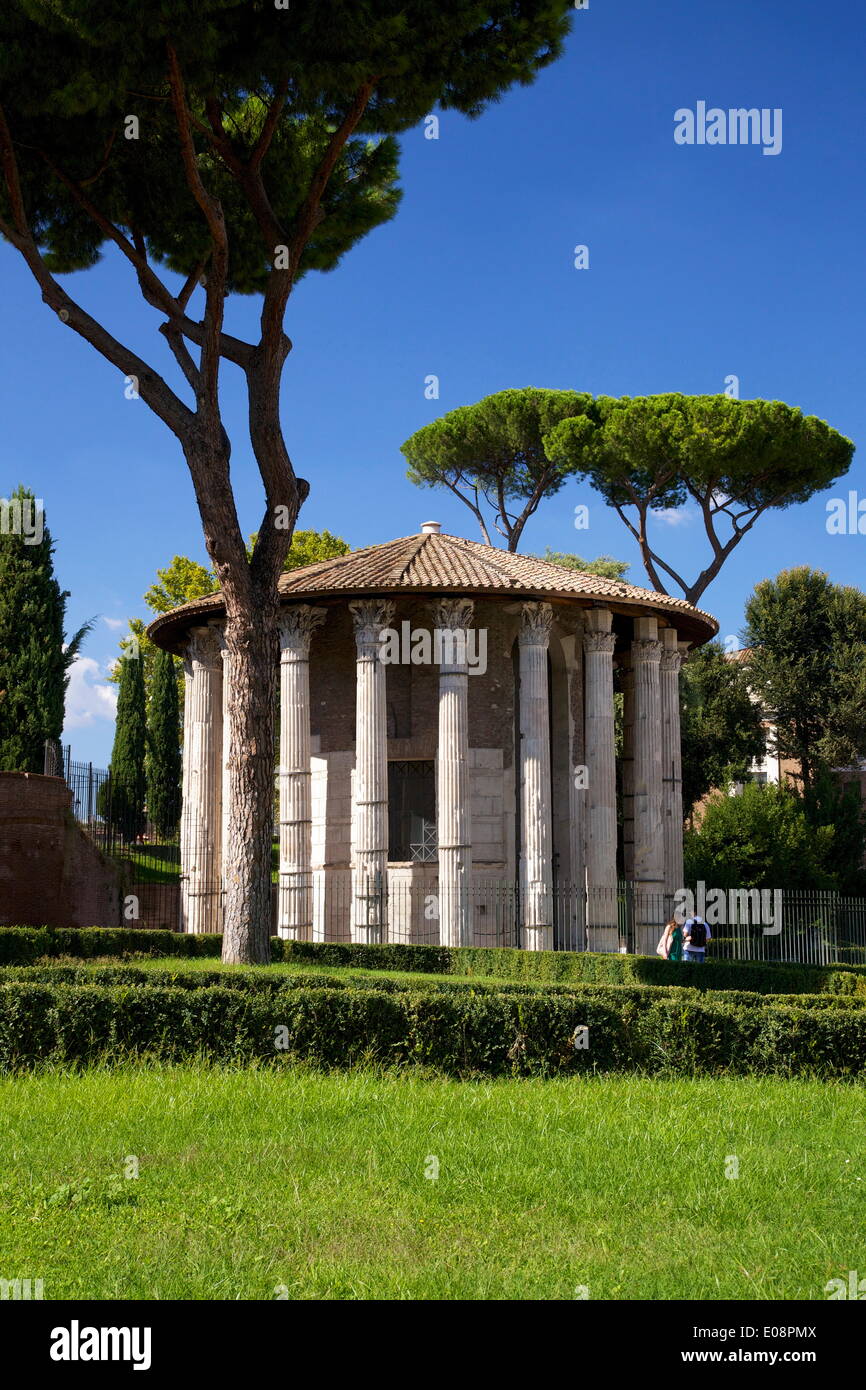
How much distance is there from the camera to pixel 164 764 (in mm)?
32562

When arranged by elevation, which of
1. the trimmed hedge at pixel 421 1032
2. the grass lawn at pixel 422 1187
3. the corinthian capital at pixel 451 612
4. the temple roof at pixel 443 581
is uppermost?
the temple roof at pixel 443 581

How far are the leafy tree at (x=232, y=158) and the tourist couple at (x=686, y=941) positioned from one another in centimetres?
673

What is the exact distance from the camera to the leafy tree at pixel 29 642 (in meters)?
26.2

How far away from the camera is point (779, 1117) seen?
24.3 ft

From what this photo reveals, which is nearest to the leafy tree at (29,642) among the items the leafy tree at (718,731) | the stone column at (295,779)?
the stone column at (295,779)

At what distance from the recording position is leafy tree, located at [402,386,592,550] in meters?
34.7

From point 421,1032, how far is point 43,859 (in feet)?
40.9

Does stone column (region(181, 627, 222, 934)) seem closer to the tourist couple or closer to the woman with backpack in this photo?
the tourist couple

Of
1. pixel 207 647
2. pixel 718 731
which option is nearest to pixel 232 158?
pixel 207 647

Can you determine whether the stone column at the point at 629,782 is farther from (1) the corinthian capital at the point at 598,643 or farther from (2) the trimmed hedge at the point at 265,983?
(2) the trimmed hedge at the point at 265,983

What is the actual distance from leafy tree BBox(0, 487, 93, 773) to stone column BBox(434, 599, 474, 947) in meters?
9.79

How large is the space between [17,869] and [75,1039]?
36.6 feet

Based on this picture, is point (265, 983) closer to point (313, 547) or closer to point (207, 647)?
point (207, 647)
